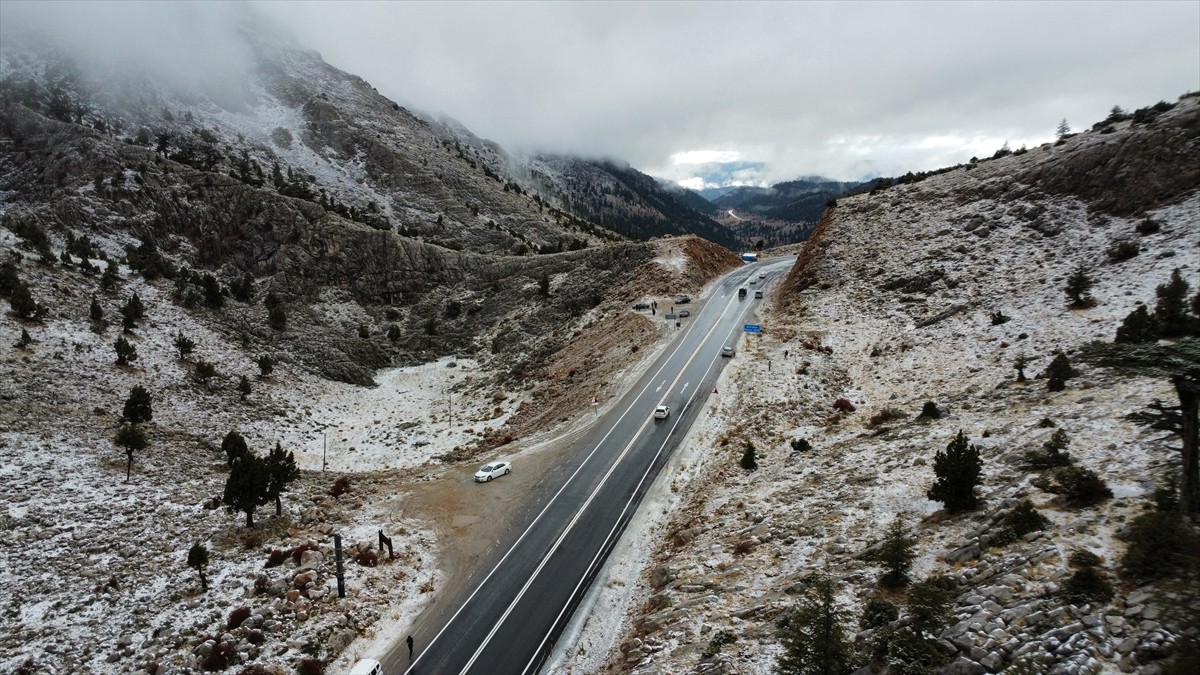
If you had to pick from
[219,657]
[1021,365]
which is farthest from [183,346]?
[1021,365]

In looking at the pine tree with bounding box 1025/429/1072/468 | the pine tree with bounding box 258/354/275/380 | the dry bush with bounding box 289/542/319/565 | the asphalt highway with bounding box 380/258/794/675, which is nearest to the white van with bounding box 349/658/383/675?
the asphalt highway with bounding box 380/258/794/675

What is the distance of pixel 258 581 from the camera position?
804 inches

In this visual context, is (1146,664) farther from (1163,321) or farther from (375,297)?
(375,297)

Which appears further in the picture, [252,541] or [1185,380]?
[252,541]

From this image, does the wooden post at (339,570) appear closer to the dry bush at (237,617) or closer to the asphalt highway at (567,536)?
the dry bush at (237,617)

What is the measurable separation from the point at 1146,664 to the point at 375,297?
67922 mm

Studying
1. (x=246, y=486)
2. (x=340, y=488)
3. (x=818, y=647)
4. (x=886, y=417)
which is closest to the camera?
(x=818, y=647)

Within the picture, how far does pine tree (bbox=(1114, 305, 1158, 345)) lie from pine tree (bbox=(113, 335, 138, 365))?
58.8 m

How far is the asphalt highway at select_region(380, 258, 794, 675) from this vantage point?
1880cm

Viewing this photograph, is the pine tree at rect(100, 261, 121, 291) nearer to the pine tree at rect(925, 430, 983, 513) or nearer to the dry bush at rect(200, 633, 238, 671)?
the dry bush at rect(200, 633, 238, 671)

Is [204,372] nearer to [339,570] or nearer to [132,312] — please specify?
[132,312]

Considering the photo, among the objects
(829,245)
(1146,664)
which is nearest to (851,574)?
(1146,664)

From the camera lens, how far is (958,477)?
53.8 ft

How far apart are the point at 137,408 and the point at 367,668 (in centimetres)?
2587
